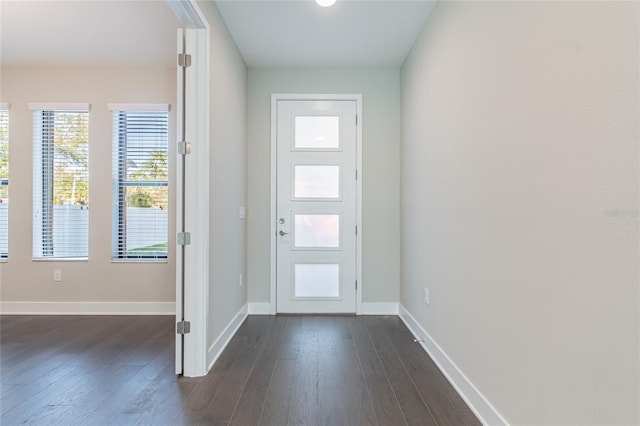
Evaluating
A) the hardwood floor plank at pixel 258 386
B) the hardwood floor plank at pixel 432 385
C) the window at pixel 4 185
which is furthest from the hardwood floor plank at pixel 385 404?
the window at pixel 4 185

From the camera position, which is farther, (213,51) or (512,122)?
(213,51)

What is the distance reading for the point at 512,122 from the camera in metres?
1.43

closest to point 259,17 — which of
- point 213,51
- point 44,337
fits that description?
point 213,51

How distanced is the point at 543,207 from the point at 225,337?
2.39 meters

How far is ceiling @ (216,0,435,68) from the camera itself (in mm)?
2455

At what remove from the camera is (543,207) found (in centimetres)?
123

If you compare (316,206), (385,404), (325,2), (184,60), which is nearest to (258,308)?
(316,206)

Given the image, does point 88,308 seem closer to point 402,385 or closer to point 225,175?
point 225,175

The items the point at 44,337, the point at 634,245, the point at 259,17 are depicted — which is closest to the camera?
the point at 634,245

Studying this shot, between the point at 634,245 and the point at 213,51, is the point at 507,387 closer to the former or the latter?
the point at 634,245

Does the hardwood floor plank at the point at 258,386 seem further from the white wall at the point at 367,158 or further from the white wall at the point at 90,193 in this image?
the white wall at the point at 90,193

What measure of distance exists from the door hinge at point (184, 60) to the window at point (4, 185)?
2820 millimetres

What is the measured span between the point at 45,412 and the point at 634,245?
8.95ft

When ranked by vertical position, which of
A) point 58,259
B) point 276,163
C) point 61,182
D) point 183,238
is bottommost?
point 58,259
